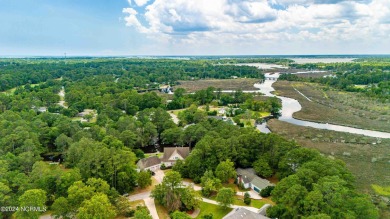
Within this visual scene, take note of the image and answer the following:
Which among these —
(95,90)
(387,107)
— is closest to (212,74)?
(95,90)

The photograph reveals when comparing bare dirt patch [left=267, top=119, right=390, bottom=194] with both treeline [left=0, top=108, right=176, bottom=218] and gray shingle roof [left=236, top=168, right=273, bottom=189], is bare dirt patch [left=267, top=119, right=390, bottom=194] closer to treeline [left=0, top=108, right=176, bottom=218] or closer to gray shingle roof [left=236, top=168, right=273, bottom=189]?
gray shingle roof [left=236, top=168, right=273, bottom=189]

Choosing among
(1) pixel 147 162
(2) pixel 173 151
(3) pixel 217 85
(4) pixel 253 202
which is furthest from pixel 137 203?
(3) pixel 217 85

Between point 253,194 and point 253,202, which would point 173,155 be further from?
point 253,202

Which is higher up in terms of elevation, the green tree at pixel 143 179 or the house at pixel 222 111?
the green tree at pixel 143 179

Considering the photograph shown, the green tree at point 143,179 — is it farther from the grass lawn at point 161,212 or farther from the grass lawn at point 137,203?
the grass lawn at point 161,212

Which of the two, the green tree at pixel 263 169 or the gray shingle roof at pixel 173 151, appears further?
the gray shingle roof at pixel 173 151

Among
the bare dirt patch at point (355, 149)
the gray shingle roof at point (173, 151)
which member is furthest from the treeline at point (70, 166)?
the bare dirt patch at point (355, 149)
